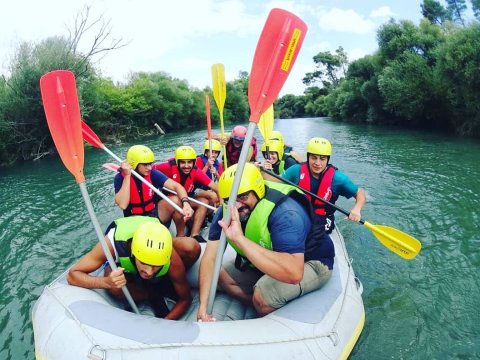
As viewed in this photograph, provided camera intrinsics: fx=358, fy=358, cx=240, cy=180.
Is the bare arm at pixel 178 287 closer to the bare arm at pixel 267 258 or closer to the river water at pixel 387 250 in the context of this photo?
the bare arm at pixel 267 258

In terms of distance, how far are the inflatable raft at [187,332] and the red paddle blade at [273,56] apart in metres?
1.44

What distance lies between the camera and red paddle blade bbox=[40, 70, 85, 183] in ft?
9.25

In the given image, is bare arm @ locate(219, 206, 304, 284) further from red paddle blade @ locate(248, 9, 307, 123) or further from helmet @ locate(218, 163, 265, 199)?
red paddle blade @ locate(248, 9, 307, 123)

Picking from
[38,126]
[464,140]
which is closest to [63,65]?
[38,126]

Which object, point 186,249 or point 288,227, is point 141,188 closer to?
point 186,249

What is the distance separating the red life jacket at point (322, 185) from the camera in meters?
4.10

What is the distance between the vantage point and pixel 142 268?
2664 mm

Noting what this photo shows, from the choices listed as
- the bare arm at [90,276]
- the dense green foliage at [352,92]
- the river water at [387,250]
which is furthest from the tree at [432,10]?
the bare arm at [90,276]

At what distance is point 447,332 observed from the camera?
11.3ft

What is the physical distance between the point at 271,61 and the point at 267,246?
1.34 metres

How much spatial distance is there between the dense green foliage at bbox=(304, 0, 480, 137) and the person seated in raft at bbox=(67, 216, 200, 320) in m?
15.9

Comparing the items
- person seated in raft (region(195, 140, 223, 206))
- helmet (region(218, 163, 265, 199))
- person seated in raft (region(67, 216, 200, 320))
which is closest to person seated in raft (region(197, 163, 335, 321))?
helmet (region(218, 163, 265, 199))

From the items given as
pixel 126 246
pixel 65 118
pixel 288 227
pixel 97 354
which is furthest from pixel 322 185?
pixel 97 354

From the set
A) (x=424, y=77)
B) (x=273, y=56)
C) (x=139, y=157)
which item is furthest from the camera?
(x=424, y=77)
